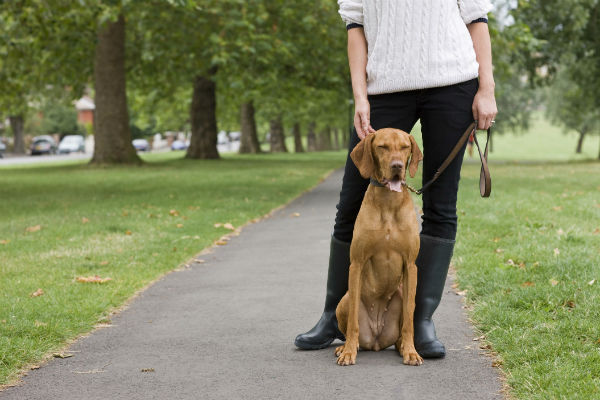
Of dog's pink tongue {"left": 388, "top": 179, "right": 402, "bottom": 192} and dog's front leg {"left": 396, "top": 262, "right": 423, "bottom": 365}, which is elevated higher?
dog's pink tongue {"left": 388, "top": 179, "right": 402, "bottom": 192}

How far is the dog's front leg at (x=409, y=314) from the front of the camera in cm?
351

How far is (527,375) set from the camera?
318 centimetres

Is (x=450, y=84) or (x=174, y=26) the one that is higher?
(x=174, y=26)

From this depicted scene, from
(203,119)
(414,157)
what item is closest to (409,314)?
(414,157)

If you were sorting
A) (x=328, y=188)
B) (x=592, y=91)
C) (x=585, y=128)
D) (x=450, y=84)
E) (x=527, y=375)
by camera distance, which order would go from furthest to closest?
(x=585, y=128)
(x=592, y=91)
(x=328, y=188)
(x=450, y=84)
(x=527, y=375)

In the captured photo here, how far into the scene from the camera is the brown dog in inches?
132

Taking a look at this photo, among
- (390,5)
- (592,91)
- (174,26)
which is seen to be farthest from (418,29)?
(592,91)

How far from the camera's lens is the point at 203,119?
29641 mm

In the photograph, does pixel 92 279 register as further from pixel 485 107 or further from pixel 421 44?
pixel 485 107

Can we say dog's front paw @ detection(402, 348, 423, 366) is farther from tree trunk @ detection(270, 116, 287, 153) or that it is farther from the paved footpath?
tree trunk @ detection(270, 116, 287, 153)

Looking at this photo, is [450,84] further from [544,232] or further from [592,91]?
[592,91]

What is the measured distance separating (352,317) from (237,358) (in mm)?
671

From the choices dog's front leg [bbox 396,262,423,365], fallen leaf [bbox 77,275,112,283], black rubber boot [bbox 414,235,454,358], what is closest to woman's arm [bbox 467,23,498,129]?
black rubber boot [bbox 414,235,454,358]

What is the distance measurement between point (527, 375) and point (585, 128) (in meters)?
58.6
